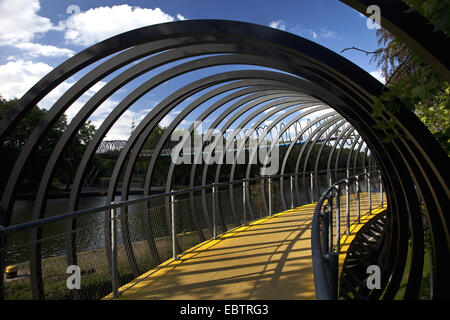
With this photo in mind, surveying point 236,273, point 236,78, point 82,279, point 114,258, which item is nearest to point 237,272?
point 236,273

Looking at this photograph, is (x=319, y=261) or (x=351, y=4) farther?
(x=351, y=4)

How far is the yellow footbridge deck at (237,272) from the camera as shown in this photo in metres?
3.93

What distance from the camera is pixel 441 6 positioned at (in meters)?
1.76

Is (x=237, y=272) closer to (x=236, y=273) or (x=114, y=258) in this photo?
(x=236, y=273)

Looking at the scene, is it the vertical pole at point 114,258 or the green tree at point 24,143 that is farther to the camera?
the green tree at point 24,143

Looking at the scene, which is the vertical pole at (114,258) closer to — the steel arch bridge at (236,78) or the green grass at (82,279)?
the steel arch bridge at (236,78)

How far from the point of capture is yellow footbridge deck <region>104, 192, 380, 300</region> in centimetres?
393

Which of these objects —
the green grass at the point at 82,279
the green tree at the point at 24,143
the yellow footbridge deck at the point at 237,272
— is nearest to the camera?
the green grass at the point at 82,279

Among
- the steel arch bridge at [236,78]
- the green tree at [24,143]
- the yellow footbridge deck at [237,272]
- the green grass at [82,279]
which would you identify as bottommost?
the yellow footbridge deck at [237,272]

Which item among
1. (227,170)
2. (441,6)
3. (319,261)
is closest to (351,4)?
(441,6)

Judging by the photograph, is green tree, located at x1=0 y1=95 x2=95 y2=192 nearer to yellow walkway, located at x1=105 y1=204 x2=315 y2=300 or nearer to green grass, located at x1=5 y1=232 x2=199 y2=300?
yellow walkway, located at x1=105 y1=204 x2=315 y2=300

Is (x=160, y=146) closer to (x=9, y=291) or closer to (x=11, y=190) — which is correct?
(x=11, y=190)

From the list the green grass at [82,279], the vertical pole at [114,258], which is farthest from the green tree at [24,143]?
the vertical pole at [114,258]
